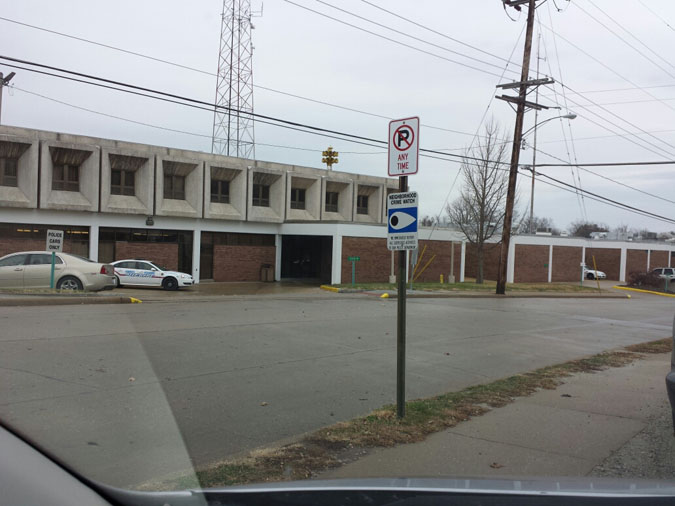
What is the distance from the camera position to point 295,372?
887cm

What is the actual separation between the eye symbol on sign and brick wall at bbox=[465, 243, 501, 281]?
40106 mm

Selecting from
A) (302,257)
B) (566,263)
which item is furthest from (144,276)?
(566,263)

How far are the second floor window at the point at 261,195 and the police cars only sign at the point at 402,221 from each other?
32.8 meters

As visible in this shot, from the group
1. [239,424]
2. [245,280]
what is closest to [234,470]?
[239,424]

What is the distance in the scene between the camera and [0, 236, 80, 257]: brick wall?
96.6ft

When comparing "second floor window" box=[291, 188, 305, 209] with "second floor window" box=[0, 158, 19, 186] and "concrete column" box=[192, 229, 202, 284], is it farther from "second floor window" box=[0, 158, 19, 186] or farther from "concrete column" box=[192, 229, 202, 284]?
"second floor window" box=[0, 158, 19, 186]

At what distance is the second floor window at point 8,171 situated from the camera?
2977 centimetres

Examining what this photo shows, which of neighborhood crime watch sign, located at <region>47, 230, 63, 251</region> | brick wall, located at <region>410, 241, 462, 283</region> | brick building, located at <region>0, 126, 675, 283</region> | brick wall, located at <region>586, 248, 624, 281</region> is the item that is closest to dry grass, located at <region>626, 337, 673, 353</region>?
neighborhood crime watch sign, located at <region>47, 230, 63, 251</region>

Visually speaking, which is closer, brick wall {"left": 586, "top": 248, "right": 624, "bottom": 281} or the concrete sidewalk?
the concrete sidewalk

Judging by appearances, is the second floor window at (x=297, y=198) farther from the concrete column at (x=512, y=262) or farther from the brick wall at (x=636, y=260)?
the brick wall at (x=636, y=260)

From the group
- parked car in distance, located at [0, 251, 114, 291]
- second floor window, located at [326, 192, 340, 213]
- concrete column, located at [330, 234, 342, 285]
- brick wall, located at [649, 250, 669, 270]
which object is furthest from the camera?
brick wall, located at [649, 250, 669, 270]

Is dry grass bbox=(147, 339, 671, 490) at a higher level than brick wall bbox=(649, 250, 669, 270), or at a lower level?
lower

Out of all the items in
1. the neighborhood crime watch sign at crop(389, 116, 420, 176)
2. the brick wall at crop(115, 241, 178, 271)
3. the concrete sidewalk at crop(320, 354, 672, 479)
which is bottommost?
the concrete sidewalk at crop(320, 354, 672, 479)

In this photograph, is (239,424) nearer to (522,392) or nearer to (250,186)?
(522,392)
